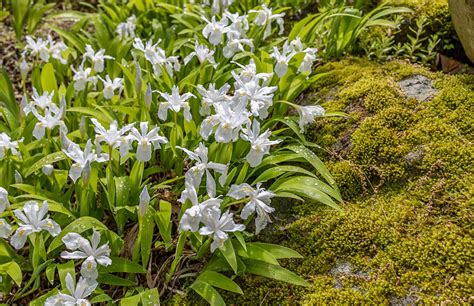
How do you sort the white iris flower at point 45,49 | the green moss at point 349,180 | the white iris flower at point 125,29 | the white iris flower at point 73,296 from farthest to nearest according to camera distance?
1. the white iris flower at point 125,29
2. the white iris flower at point 45,49
3. the green moss at point 349,180
4. the white iris flower at point 73,296

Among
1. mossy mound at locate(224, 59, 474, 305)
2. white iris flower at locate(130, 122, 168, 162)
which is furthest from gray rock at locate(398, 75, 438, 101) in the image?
white iris flower at locate(130, 122, 168, 162)

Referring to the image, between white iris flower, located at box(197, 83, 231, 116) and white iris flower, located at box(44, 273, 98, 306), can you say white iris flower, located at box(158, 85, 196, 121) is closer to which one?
white iris flower, located at box(197, 83, 231, 116)

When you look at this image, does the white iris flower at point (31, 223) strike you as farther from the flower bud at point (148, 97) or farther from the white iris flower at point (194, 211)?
the flower bud at point (148, 97)

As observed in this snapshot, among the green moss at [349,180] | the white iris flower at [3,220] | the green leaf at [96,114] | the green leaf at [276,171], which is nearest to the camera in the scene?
the white iris flower at [3,220]

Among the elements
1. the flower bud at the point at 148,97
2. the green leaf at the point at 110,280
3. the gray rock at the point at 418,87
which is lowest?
the green leaf at the point at 110,280

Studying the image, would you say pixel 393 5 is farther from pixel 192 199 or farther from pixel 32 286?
pixel 32 286

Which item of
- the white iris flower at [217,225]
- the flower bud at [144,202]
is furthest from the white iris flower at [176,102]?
the white iris flower at [217,225]

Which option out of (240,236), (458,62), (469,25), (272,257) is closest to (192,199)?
(240,236)
